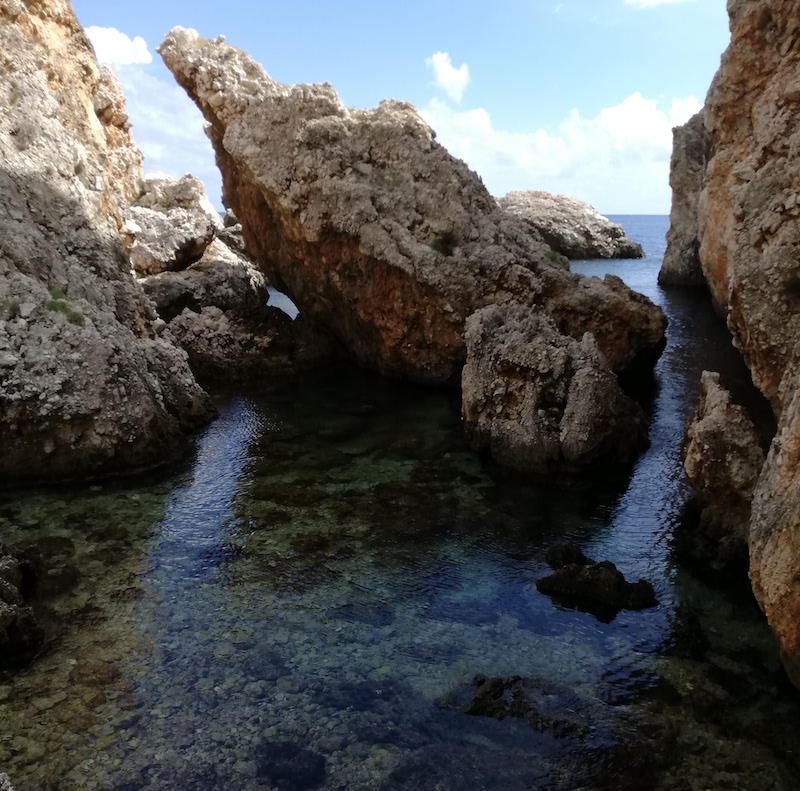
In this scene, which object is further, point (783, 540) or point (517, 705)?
point (517, 705)

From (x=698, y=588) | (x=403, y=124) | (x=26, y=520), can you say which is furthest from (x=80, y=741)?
(x=403, y=124)

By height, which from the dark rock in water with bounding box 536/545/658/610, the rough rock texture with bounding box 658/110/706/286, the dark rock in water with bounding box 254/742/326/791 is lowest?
the dark rock in water with bounding box 254/742/326/791

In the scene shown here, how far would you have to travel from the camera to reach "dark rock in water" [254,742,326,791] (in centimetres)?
668

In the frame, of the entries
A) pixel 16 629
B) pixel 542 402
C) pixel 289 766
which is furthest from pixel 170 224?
pixel 289 766

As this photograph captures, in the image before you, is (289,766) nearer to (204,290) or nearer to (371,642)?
(371,642)

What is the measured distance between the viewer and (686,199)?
133 feet

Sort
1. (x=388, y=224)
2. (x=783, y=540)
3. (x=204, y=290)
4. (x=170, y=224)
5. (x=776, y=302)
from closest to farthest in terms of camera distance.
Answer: (x=783, y=540) < (x=776, y=302) < (x=388, y=224) < (x=204, y=290) < (x=170, y=224)

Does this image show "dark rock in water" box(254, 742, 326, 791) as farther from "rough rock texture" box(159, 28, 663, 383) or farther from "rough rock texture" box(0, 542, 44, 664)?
"rough rock texture" box(159, 28, 663, 383)

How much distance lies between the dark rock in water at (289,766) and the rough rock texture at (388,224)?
13.1m

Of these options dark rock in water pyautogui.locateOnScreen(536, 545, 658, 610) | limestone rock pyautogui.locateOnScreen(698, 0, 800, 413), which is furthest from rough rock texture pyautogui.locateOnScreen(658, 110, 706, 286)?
dark rock in water pyautogui.locateOnScreen(536, 545, 658, 610)

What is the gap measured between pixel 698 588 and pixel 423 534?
3.96 meters

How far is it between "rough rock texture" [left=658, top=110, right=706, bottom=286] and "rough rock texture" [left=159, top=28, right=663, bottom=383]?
22567 millimetres

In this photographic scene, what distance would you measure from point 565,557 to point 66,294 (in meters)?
10.7

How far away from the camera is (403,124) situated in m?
20.5
